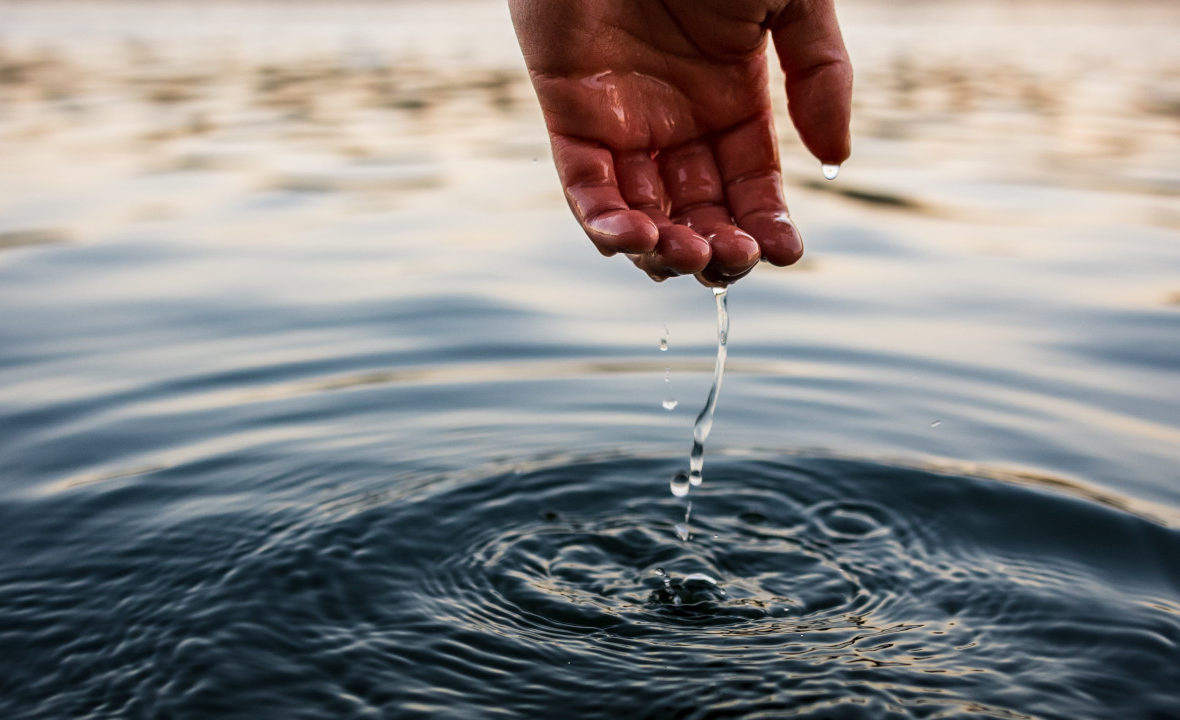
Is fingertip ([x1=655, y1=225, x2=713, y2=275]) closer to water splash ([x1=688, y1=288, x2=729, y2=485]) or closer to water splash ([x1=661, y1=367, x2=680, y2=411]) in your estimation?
water splash ([x1=688, y1=288, x2=729, y2=485])

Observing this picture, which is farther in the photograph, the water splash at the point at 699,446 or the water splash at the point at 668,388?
the water splash at the point at 668,388

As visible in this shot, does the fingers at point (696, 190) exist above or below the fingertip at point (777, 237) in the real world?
above

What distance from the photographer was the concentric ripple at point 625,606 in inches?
109

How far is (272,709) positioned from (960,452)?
8.76 ft

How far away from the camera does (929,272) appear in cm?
670

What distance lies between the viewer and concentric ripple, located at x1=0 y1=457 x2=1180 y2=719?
9.10 feet

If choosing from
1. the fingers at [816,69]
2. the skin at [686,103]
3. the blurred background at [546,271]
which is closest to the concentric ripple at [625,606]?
the blurred background at [546,271]

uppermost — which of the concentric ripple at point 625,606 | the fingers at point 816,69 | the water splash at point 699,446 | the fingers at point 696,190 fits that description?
the fingers at point 816,69

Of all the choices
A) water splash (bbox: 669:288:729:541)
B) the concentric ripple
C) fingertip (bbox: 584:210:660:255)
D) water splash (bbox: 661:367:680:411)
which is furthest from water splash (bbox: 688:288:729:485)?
water splash (bbox: 661:367:680:411)

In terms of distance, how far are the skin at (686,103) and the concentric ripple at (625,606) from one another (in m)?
0.94

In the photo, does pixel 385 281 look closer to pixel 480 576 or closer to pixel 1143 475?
pixel 480 576

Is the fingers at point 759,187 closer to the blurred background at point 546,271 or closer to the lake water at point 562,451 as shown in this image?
the lake water at point 562,451

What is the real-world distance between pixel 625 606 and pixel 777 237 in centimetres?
114

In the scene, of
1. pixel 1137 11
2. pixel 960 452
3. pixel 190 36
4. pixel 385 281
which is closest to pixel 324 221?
pixel 385 281
